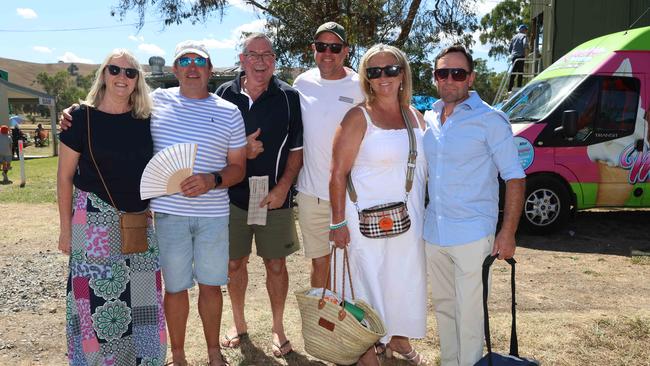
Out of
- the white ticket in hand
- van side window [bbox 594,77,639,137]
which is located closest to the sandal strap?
the white ticket in hand

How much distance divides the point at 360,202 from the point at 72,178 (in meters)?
1.63

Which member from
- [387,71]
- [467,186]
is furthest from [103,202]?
[467,186]

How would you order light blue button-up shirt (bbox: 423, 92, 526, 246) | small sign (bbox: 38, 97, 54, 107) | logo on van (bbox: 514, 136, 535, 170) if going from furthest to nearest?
1. small sign (bbox: 38, 97, 54, 107)
2. logo on van (bbox: 514, 136, 535, 170)
3. light blue button-up shirt (bbox: 423, 92, 526, 246)

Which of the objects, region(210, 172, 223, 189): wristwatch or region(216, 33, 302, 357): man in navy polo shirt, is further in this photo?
region(216, 33, 302, 357): man in navy polo shirt

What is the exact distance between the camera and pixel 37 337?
14.4 feet

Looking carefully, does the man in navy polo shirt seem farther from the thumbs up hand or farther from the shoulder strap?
the shoulder strap

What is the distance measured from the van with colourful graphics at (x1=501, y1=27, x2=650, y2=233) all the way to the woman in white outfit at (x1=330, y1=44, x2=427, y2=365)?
4543 mm

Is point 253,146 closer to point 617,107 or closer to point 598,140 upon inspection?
point 598,140

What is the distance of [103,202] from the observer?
314 centimetres

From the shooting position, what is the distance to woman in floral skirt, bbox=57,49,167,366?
3.09 metres

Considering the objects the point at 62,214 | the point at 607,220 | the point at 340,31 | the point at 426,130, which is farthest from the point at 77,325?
the point at 607,220

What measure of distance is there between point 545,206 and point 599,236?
99 centimetres

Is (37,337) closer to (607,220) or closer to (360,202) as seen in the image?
(360,202)

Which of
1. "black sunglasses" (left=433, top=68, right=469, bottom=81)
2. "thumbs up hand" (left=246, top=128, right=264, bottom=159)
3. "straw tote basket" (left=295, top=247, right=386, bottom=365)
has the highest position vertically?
"black sunglasses" (left=433, top=68, right=469, bottom=81)
